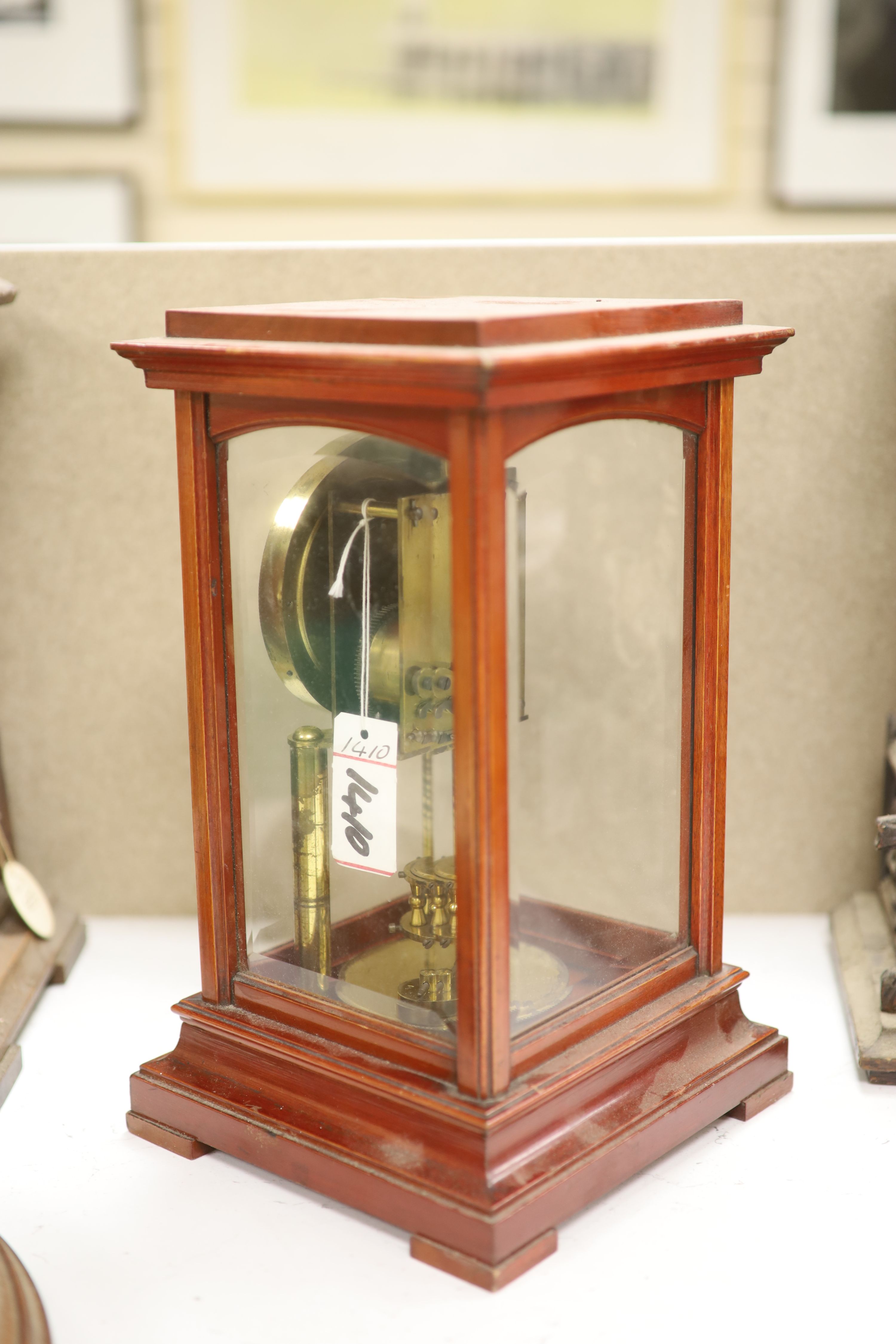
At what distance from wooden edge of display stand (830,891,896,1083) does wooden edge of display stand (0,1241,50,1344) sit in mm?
723

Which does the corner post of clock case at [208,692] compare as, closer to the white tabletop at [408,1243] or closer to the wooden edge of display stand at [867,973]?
the white tabletop at [408,1243]

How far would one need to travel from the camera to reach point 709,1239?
975 millimetres

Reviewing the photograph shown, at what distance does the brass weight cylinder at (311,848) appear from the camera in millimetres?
1082

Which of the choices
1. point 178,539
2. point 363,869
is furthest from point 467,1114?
point 178,539

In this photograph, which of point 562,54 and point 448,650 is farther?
point 562,54

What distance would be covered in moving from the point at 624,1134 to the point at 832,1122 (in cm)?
23

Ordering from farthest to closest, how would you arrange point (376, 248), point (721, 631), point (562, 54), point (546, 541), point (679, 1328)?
point (562, 54)
point (376, 248)
point (721, 631)
point (546, 541)
point (679, 1328)

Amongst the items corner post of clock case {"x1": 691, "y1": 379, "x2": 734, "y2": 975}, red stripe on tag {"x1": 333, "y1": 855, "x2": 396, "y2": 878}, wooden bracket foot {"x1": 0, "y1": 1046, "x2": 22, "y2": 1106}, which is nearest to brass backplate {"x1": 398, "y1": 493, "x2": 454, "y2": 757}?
red stripe on tag {"x1": 333, "y1": 855, "x2": 396, "y2": 878}

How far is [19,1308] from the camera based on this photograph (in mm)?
862

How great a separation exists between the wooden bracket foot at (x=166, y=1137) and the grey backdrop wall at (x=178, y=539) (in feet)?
1.55

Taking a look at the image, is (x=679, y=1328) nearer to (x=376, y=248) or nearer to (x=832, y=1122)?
(x=832, y=1122)

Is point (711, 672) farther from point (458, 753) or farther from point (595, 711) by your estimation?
point (458, 753)

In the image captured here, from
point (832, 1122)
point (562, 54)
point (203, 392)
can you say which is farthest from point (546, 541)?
point (562, 54)

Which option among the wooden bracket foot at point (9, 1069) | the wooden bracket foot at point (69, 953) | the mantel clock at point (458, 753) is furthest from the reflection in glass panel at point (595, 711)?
the wooden bracket foot at point (69, 953)
